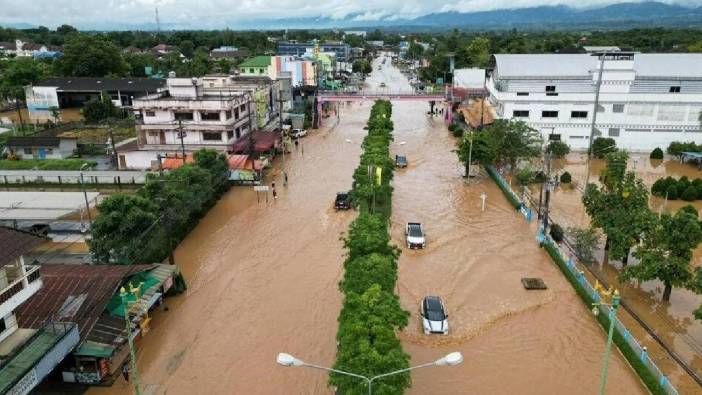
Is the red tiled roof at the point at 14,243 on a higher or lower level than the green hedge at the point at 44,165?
higher

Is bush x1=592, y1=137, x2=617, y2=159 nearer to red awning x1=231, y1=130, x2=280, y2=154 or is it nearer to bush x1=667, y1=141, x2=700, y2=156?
bush x1=667, y1=141, x2=700, y2=156

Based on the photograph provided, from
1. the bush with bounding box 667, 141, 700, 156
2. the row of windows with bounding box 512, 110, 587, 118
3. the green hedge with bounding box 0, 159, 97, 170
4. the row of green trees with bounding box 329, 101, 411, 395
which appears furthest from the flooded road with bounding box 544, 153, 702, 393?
the green hedge with bounding box 0, 159, 97, 170

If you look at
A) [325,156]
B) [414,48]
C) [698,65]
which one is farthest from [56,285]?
[414,48]

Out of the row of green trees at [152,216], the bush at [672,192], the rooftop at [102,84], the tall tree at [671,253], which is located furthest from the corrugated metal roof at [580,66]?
the rooftop at [102,84]

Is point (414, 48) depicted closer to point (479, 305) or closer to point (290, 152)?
point (290, 152)

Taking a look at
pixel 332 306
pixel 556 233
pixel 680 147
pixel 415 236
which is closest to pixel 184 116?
pixel 415 236

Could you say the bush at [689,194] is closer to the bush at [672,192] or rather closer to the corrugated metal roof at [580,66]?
the bush at [672,192]
